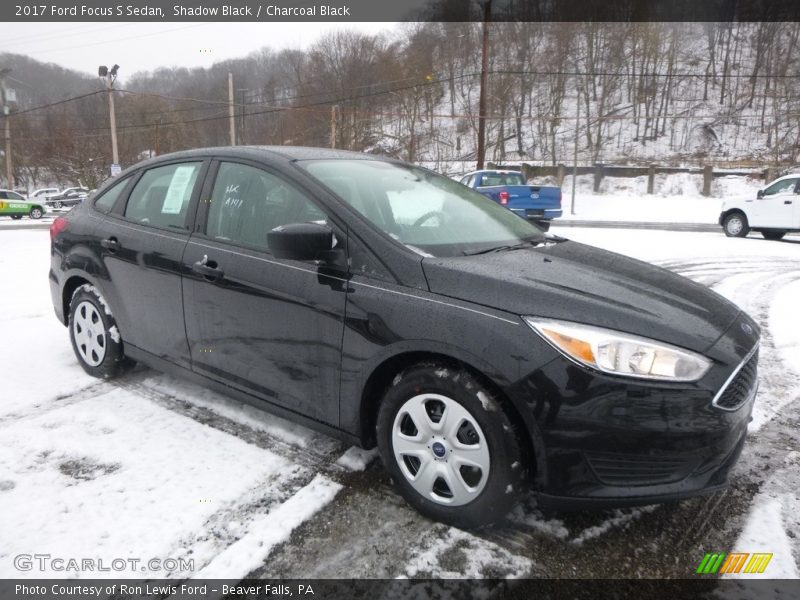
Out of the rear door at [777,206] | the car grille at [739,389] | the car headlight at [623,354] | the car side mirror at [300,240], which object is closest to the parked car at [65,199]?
the rear door at [777,206]

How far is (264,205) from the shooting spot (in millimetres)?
2793

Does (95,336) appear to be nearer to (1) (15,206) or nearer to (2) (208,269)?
(2) (208,269)

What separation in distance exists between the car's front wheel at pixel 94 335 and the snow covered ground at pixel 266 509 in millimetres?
194

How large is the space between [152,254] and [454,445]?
213 centimetres

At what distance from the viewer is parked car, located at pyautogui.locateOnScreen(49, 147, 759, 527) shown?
1.89m

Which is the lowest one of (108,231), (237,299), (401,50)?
(237,299)

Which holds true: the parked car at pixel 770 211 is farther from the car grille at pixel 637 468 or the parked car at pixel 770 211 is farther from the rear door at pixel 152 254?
the rear door at pixel 152 254

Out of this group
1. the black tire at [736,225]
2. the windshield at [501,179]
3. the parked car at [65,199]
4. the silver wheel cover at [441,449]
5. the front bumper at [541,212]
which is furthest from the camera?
the parked car at [65,199]

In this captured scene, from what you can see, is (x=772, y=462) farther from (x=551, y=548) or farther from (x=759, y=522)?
(x=551, y=548)

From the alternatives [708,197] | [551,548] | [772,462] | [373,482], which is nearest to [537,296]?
[551,548]

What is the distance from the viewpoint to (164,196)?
333 centimetres

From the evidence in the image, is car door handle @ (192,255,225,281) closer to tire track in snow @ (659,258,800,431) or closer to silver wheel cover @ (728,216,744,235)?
tire track in snow @ (659,258,800,431)

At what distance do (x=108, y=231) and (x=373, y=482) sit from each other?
2416 mm

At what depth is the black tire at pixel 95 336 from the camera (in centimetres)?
359
